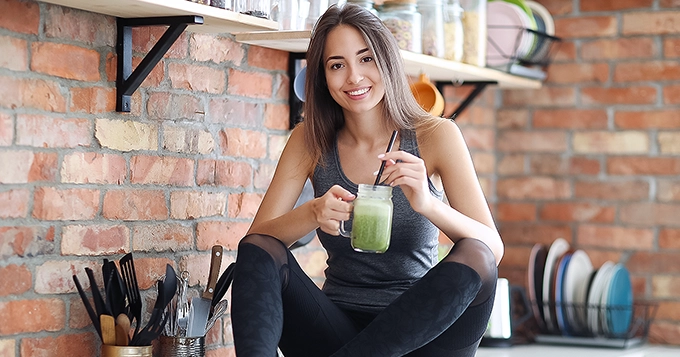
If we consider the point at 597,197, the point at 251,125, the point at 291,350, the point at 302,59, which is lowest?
the point at 291,350

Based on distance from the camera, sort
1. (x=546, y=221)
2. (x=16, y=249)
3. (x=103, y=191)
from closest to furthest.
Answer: (x=16, y=249)
(x=103, y=191)
(x=546, y=221)

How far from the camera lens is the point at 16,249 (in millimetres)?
1735

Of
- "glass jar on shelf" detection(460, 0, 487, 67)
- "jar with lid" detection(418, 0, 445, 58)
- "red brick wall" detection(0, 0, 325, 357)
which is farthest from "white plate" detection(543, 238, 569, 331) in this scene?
"red brick wall" detection(0, 0, 325, 357)

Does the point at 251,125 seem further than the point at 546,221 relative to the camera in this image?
No

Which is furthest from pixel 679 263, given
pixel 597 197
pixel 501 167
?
pixel 501 167

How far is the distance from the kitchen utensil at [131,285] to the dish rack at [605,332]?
1.56 m

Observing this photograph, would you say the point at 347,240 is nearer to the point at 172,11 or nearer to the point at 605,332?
the point at 172,11

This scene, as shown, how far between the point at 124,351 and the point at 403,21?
108cm

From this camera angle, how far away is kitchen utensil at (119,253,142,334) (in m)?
1.88

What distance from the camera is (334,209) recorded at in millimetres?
1756

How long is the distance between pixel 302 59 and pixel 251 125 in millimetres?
246

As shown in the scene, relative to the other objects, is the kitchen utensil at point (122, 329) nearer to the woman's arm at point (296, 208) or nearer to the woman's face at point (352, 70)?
the woman's arm at point (296, 208)

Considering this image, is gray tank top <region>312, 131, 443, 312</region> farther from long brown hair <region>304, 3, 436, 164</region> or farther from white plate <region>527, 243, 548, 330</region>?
white plate <region>527, 243, 548, 330</region>

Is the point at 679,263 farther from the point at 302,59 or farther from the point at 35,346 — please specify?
the point at 35,346
